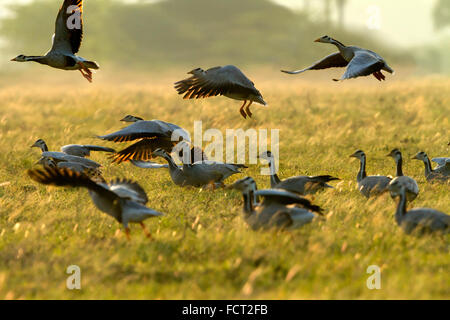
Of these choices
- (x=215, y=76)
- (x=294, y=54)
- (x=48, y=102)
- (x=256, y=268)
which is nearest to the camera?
(x=256, y=268)

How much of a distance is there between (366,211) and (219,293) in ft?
13.6

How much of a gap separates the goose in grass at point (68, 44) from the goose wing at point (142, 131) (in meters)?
1.25

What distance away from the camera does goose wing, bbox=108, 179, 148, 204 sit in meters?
8.19

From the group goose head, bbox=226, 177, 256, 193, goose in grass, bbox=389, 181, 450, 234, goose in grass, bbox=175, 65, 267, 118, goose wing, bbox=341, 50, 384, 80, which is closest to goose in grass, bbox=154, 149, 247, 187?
goose in grass, bbox=175, 65, 267, 118

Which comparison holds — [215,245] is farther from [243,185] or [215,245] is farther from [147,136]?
[147,136]

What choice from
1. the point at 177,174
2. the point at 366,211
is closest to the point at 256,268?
the point at 366,211

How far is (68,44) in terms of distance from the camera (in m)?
12.2

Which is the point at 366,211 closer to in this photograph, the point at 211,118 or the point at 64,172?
the point at 64,172

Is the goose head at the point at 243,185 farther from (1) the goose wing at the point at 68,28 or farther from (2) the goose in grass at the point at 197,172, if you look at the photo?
(1) the goose wing at the point at 68,28

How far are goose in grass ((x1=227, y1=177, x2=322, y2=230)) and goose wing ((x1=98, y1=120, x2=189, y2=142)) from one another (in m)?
3.42

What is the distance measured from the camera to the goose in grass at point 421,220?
8.01m

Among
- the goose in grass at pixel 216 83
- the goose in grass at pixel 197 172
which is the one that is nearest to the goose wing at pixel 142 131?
the goose in grass at pixel 197 172
